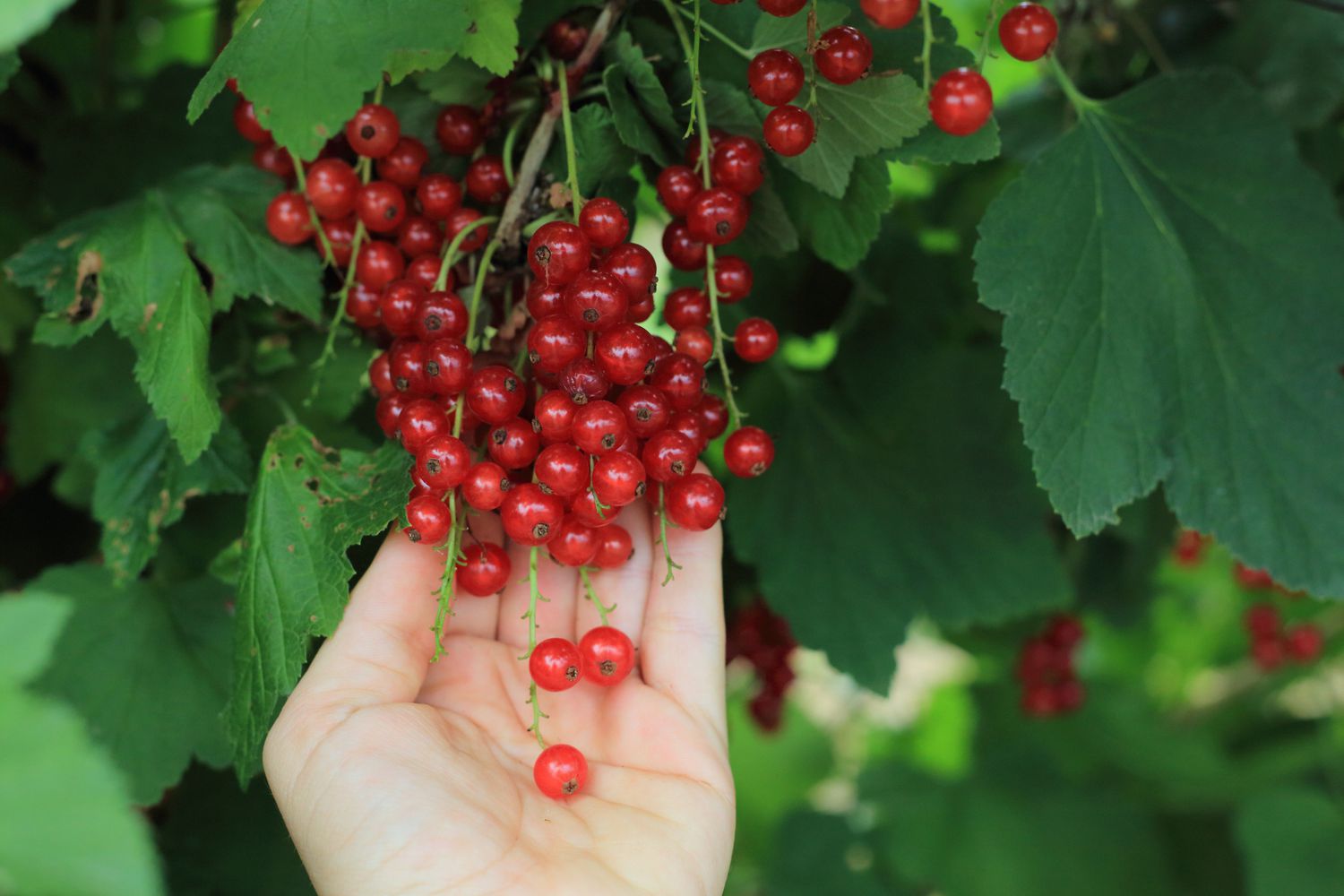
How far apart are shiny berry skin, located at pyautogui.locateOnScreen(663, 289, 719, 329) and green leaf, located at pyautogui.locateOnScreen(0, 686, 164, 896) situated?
71 centimetres

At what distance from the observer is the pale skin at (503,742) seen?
0.95m

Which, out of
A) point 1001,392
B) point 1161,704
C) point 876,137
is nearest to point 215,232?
point 876,137

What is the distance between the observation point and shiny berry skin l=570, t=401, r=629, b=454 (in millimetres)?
921

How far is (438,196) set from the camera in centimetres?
110

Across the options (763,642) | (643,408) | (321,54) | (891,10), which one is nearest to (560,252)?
(643,408)

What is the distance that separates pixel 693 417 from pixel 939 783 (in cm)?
194

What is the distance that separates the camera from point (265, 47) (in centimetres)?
90

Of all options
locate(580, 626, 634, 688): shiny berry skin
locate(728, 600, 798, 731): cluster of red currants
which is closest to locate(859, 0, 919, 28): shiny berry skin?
locate(580, 626, 634, 688): shiny berry skin

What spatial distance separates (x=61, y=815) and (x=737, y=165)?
80 cm

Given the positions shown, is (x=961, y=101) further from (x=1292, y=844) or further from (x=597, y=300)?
(x=1292, y=844)

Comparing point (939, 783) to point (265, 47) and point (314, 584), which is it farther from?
point (265, 47)

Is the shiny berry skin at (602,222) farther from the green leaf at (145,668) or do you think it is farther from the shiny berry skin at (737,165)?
the green leaf at (145,668)

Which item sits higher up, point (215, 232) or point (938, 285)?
point (215, 232)

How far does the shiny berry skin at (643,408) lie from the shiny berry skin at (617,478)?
3 centimetres
